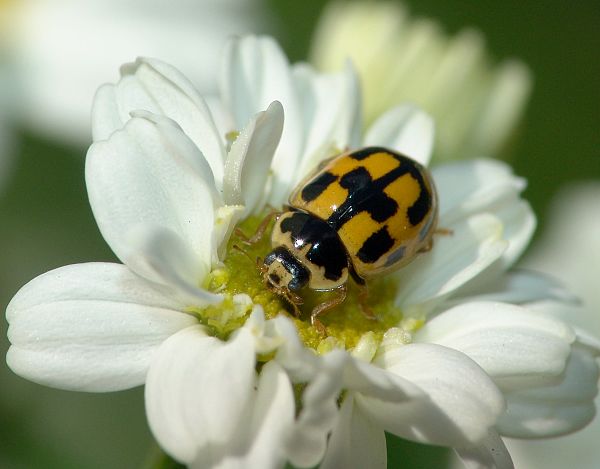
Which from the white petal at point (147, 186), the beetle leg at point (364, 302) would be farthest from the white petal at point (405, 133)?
the white petal at point (147, 186)

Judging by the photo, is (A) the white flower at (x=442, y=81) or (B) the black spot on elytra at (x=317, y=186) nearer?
(B) the black spot on elytra at (x=317, y=186)

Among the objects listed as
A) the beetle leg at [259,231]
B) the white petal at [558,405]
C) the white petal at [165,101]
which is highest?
Answer: the white petal at [165,101]

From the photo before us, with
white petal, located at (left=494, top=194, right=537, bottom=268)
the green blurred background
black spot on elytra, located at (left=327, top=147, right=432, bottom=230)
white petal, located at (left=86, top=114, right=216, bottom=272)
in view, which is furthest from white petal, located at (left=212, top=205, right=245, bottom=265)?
the green blurred background

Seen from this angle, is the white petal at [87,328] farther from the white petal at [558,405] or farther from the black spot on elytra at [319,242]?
the white petal at [558,405]

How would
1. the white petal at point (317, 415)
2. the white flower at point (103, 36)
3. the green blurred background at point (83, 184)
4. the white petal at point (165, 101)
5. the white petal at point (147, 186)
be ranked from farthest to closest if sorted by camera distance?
the white flower at point (103, 36) → the green blurred background at point (83, 184) → the white petal at point (165, 101) → the white petal at point (147, 186) → the white petal at point (317, 415)

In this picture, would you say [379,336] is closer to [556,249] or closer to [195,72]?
[556,249]

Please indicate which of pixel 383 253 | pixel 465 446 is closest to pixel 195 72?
pixel 383 253
